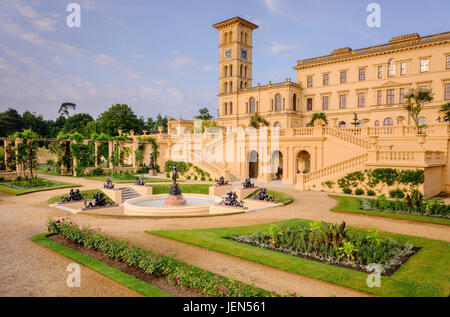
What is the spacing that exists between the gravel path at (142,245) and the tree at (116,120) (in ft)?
183

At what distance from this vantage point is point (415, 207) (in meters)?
15.9

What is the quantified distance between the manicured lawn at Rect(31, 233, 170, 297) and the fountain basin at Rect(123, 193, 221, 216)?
24.1 ft

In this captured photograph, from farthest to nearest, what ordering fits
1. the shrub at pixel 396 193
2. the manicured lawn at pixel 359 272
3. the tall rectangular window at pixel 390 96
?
the tall rectangular window at pixel 390 96
the shrub at pixel 396 193
the manicured lawn at pixel 359 272

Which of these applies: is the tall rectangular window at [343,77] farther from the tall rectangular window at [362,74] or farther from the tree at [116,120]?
the tree at [116,120]

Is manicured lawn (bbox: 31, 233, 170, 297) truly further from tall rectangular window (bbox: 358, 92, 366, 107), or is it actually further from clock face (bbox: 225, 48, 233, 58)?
clock face (bbox: 225, 48, 233, 58)

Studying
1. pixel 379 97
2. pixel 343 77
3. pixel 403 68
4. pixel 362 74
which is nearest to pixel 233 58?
pixel 343 77

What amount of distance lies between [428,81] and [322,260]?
141 ft

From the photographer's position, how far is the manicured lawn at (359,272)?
7.04m

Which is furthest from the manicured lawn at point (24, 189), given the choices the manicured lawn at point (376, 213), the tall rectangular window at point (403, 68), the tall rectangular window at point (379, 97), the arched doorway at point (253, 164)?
the tall rectangular window at point (403, 68)

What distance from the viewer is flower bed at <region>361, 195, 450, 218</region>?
49.8 ft
